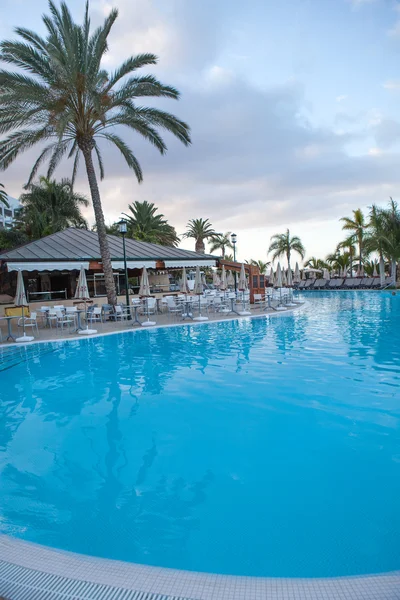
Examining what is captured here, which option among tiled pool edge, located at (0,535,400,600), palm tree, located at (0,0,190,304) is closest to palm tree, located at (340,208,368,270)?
palm tree, located at (0,0,190,304)

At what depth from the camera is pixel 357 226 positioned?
46.1 meters

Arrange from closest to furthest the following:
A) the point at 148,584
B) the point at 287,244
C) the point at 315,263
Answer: the point at 148,584 < the point at 287,244 < the point at 315,263

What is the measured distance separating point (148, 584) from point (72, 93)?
18.0 m

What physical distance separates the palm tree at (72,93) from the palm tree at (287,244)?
1362 inches

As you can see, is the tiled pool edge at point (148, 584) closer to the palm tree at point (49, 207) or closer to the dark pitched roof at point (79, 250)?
the dark pitched roof at point (79, 250)

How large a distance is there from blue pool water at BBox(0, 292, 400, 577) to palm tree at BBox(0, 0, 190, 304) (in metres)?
10.5

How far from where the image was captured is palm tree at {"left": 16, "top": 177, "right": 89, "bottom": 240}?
36.5 m

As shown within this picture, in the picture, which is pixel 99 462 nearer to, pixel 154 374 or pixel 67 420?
pixel 67 420

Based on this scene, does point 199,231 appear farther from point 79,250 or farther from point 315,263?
point 79,250

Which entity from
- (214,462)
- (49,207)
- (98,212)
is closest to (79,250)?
(98,212)

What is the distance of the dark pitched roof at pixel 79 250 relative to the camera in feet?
73.4

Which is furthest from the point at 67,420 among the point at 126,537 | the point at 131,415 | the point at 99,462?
the point at 126,537

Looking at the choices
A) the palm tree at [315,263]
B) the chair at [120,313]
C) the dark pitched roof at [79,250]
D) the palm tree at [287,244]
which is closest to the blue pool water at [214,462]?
the chair at [120,313]

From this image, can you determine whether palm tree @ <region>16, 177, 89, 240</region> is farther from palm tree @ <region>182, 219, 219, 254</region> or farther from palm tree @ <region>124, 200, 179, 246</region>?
palm tree @ <region>182, 219, 219, 254</region>
